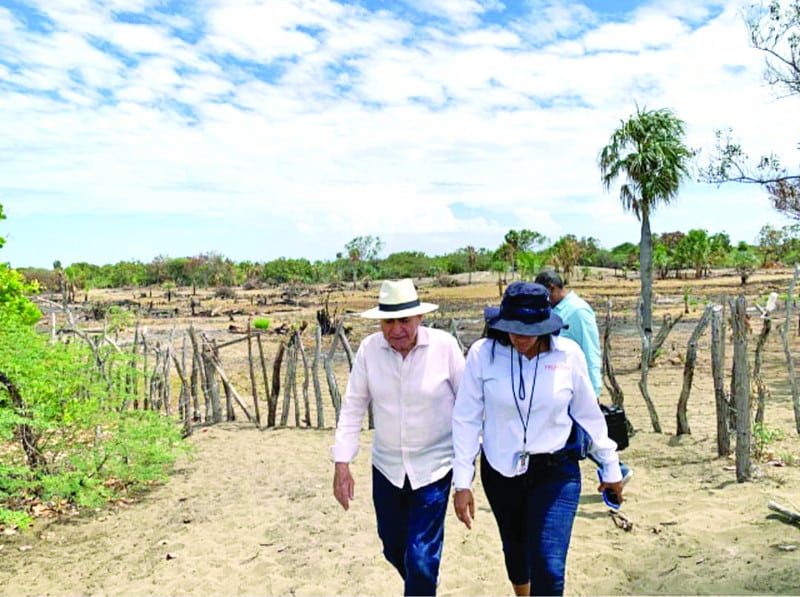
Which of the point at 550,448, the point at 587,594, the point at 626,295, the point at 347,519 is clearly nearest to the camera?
the point at 550,448

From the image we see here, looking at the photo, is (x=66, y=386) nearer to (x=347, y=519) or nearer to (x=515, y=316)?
(x=347, y=519)

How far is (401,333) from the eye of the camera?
9.14ft

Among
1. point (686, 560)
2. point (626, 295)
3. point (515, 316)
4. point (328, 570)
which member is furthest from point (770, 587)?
point (626, 295)

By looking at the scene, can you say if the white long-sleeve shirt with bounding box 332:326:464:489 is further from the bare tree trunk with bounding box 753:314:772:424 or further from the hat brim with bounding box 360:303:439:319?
the bare tree trunk with bounding box 753:314:772:424

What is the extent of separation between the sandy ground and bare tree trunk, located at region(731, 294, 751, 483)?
175 millimetres

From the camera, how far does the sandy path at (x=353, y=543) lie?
12.1 feet

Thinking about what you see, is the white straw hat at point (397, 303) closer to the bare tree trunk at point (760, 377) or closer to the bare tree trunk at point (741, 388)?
the bare tree trunk at point (741, 388)

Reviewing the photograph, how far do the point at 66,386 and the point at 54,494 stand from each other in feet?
2.97

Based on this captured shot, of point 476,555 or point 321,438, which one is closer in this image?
point 476,555

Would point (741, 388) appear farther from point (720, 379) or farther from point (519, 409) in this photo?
point (519, 409)

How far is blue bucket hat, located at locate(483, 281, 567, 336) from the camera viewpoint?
255 cm

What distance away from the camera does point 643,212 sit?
624 inches

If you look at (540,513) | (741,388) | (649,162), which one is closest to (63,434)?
(540,513)

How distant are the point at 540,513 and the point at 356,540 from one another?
2.26 metres
